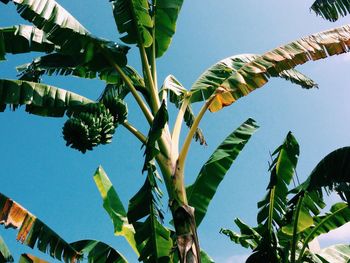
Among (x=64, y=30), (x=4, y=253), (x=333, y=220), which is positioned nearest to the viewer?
(x=64, y=30)

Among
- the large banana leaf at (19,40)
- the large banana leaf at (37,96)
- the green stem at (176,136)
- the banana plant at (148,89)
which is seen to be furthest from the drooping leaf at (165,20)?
the large banana leaf at (19,40)

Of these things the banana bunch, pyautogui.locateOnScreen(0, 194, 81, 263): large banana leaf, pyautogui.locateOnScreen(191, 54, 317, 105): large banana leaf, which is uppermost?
pyautogui.locateOnScreen(191, 54, 317, 105): large banana leaf

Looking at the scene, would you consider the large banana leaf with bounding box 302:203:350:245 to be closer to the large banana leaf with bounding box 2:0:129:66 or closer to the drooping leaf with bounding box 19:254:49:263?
the large banana leaf with bounding box 2:0:129:66

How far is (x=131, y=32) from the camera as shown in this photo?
399 cm

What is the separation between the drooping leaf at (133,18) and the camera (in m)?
3.85

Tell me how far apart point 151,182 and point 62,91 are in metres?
1.50

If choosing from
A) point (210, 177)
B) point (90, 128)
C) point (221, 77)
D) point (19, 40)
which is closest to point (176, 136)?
point (210, 177)

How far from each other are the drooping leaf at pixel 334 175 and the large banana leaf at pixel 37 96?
2.14 meters

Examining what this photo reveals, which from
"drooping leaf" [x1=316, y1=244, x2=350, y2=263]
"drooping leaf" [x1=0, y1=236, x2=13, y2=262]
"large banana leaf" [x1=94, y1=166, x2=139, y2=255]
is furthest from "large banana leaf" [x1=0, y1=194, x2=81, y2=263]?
"drooping leaf" [x1=316, y1=244, x2=350, y2=263]

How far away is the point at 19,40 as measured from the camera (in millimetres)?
3998

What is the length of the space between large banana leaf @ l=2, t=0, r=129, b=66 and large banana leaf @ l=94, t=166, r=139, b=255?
71.5 inches

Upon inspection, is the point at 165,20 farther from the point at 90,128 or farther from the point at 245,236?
the point at 245,236

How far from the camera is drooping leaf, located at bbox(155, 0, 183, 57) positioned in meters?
4.12

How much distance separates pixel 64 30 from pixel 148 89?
896mm
